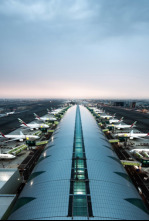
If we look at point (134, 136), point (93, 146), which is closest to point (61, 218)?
point (93, 146)

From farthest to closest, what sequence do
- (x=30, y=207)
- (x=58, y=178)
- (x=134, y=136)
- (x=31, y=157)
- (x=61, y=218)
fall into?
(x=134, y=136)
(x=31, y=157)
(x=58, y=178)
(x=30, y=207)
(x=61, y=218)

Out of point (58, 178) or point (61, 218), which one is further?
point (58, 178)

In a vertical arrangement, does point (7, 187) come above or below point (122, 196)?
below

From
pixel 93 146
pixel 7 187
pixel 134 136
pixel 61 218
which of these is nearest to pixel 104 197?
pixel 61 218

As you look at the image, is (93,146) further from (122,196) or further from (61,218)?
(61,218)

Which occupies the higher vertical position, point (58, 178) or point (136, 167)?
point (58, 178)

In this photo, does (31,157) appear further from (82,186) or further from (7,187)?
(82,186)

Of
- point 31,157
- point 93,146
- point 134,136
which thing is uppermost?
point 93,146

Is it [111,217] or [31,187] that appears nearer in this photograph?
[111,217]

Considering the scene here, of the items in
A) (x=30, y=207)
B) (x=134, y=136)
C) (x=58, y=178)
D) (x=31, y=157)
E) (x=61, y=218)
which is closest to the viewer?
(x=61, y=218)
